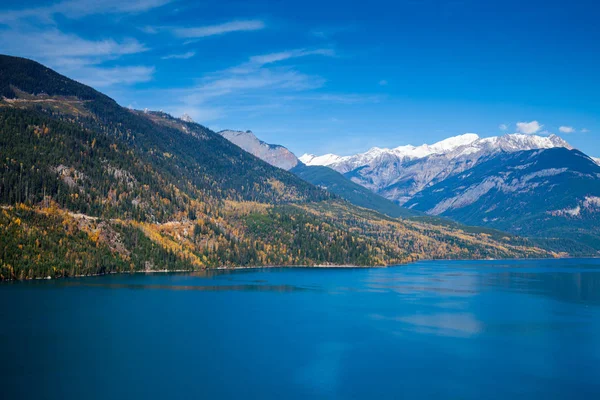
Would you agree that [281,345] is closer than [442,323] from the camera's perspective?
Yes

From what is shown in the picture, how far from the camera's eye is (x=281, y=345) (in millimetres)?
96562

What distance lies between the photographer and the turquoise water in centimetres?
7206

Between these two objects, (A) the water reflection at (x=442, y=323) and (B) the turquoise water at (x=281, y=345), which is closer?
(B) the turquoise water at (x=281, y=345)

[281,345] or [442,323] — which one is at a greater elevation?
[442,323]

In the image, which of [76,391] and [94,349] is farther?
[94,349]

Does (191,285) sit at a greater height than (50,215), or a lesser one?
lesser

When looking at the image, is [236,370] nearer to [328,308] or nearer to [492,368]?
[492,368]

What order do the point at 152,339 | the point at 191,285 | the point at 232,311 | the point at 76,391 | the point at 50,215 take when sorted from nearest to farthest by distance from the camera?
the point at 76,391 → the point at 152,339 → the point at 232,311 → the point at 191,285 → the point at 50,215

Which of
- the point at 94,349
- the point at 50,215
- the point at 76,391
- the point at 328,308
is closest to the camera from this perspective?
the point at 76,391

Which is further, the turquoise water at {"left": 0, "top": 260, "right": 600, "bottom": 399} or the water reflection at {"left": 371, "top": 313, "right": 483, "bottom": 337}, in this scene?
the water reflection at {"left": 371, "top": 313, "right": 483, "bottom": 337}

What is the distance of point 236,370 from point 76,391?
71.6 feet

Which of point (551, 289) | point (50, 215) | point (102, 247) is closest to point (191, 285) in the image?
point (102, 247)

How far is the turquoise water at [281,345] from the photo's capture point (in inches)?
2837

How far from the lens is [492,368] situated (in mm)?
84062
